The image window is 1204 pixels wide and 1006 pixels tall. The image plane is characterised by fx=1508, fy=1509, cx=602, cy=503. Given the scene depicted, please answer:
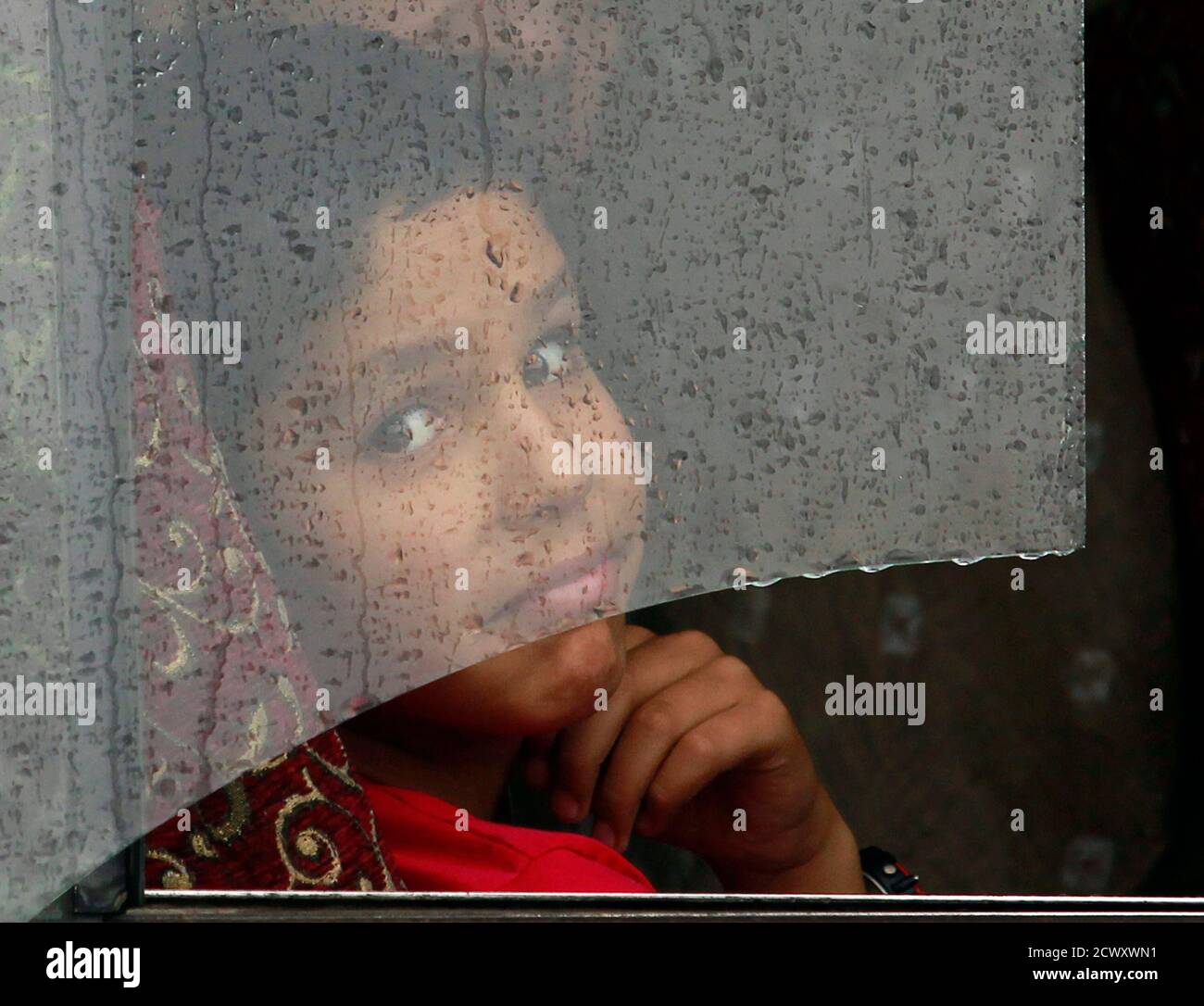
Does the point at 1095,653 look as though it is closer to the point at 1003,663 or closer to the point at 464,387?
the point at 1003,663

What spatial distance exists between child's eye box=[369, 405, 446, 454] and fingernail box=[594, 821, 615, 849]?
21 centimetres

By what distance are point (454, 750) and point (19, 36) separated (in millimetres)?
394

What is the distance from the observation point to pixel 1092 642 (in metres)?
0.74

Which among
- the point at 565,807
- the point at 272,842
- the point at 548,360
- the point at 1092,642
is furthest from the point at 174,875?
the point at 1092,642

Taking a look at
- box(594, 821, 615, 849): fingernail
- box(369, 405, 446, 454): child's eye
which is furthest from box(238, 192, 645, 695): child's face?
box(594, 821, 615, 849): fingernail

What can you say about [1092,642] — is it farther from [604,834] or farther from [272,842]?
[272,842]

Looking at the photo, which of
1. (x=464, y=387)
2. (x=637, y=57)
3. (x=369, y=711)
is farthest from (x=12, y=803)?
(x=637, y=57)

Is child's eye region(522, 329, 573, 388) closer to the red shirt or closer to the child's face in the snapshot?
the child's face

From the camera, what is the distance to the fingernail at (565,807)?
2.47 ft

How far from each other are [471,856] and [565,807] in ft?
0.17

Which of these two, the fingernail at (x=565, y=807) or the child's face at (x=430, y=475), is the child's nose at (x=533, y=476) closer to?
the child's face at (x=430, y=475)

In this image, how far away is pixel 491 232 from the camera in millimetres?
715

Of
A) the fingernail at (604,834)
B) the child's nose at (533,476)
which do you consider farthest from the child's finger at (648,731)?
the child's nose at (533,476)

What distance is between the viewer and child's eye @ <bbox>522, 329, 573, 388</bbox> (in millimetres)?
713
